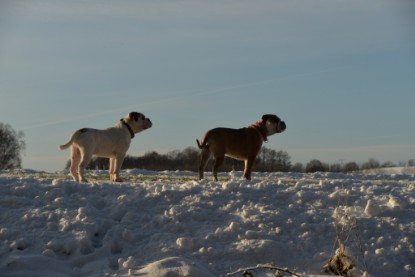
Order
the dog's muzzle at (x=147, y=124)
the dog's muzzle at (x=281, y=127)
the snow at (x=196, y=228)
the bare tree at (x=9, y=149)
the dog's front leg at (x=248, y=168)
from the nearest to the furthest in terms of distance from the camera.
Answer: the snow at (x=196, y=228), the dog's front leg at (x=248, y=168), the dog's muzzle at (x=147, y=124), the dog's muzzle at (x=281, y=127), the bare tree at (x=9, y=149)

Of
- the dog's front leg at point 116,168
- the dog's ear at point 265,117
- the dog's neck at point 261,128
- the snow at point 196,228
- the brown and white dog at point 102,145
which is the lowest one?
the snow at point 196,228

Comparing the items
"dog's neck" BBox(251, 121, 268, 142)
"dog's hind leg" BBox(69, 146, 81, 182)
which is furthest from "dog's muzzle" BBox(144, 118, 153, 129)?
"dog's neck" BBox(251, 121, 268, 142)

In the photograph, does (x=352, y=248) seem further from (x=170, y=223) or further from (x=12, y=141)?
(x=12, y=141)

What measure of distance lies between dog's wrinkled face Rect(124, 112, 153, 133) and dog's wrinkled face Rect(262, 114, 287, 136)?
2.97m

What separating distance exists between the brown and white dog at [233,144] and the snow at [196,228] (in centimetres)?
334

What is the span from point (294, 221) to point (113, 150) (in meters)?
5.42

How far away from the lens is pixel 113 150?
501 inches

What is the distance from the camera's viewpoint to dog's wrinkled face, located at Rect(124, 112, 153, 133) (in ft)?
44.4

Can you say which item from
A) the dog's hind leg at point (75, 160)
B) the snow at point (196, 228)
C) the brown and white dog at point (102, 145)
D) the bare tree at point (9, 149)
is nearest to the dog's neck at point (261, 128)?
the brown and white dog at point (102, 145)

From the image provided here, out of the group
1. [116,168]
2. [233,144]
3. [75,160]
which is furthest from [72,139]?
[233,144]

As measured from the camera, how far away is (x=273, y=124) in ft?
47.4

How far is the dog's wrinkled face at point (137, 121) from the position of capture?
13.5 metres

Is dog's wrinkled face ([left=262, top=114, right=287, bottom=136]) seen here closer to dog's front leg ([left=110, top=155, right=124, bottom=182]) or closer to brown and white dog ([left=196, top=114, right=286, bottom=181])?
brown and white dog ([left=196, top=114, right=286, bottom=181])

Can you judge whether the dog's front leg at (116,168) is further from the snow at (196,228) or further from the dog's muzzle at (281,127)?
the dog's muzzle at (281,127)
